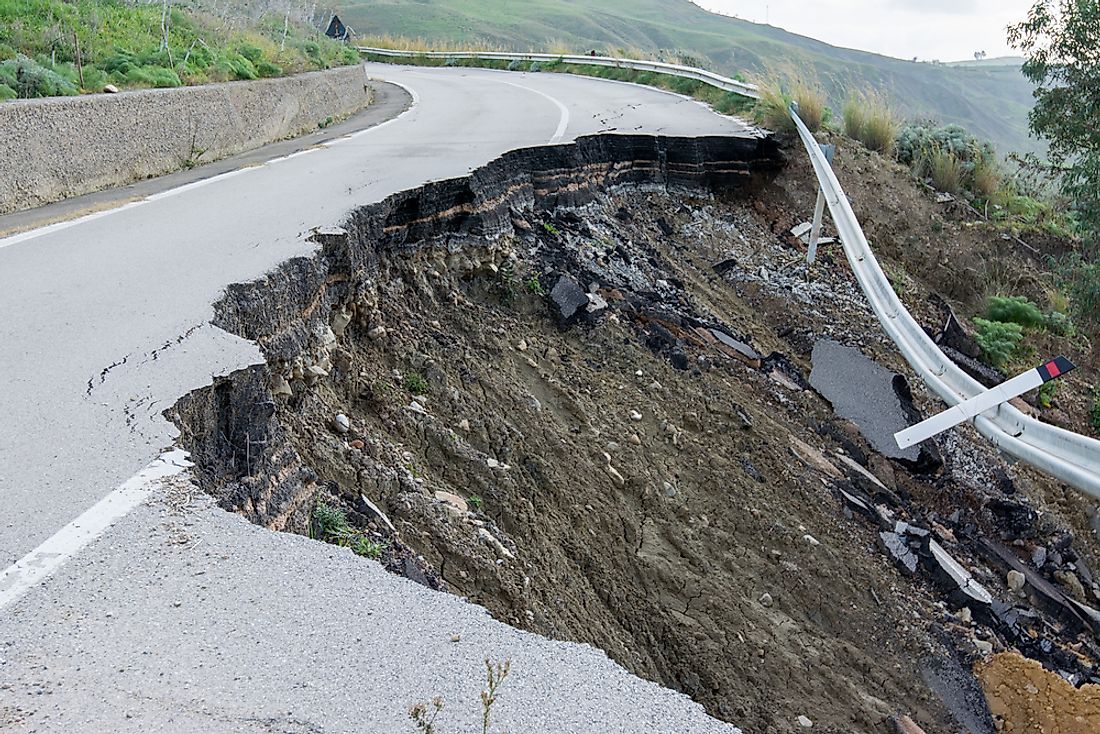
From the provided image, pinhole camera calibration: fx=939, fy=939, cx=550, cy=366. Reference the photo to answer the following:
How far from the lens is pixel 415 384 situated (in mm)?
7047

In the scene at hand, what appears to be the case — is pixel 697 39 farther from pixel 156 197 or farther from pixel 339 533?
pixel 339 533

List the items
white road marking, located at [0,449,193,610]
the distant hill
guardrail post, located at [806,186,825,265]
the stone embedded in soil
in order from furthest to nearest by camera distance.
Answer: the distant hill < guardrail post, located at [806,186,825,265] < the stone embedded in soil < white road marking, located at [0,449,193,610]

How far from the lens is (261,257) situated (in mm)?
6773

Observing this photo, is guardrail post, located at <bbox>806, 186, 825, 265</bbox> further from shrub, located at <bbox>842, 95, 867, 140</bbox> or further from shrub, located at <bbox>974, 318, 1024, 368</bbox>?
shrub, located at <bbox>842, 95, 867, 140</bbox>

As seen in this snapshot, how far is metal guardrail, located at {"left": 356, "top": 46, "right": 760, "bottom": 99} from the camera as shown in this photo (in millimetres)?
17500

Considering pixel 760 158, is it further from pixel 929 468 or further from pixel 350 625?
pixel 350 625

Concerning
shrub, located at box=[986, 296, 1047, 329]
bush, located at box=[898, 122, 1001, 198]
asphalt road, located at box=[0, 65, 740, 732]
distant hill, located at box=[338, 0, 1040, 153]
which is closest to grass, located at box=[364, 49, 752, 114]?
bush, located at box=[898, 122, 1001, 198]

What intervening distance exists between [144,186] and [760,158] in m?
8.68

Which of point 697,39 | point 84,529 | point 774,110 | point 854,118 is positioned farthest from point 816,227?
point 697,39

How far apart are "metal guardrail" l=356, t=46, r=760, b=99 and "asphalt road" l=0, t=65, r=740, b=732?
42.9 ft

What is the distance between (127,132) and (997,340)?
10807 mm

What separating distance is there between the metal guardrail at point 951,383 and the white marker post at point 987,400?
11 cm

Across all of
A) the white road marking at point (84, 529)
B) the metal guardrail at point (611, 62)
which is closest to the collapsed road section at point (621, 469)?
the white road marking at point (84, 529)

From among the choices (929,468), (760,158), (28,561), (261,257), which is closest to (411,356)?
(261,257)
